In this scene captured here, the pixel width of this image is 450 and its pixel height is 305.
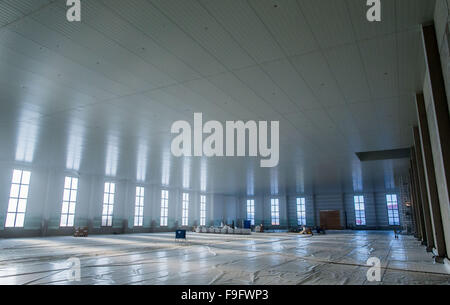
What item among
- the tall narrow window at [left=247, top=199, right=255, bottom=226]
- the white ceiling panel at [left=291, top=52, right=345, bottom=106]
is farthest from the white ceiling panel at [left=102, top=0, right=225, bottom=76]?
the tall narrow window at [left=247, top=199, right=255, bottom=226]

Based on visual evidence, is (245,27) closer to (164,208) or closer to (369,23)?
(369,23)

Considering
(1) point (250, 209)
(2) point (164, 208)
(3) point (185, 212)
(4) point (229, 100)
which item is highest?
(4) point (229, 100)

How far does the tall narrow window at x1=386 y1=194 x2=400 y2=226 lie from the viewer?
38812 mm

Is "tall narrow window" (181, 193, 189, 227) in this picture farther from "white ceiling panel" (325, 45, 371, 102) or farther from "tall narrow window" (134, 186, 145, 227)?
"white ceiling panel" (325, 45, 371, 102)

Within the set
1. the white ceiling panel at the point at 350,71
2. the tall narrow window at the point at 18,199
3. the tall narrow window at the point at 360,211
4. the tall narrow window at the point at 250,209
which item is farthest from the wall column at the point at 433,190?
the tall narrow window at the point at 250,209

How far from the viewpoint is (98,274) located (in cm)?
688

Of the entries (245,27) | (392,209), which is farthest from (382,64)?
(392,209)

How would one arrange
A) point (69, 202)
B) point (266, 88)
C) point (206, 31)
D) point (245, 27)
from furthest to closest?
point (69, 202) < point (266, 88) < point (206, 31) < point (245, 27)

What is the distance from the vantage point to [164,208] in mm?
35156

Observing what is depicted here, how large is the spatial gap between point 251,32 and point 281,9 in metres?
0.95

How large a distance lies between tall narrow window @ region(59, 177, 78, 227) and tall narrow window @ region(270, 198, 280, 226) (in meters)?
28.3

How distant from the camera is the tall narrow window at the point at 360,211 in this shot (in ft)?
133

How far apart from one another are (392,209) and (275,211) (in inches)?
607

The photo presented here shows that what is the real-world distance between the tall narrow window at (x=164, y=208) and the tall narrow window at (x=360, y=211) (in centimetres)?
2513
